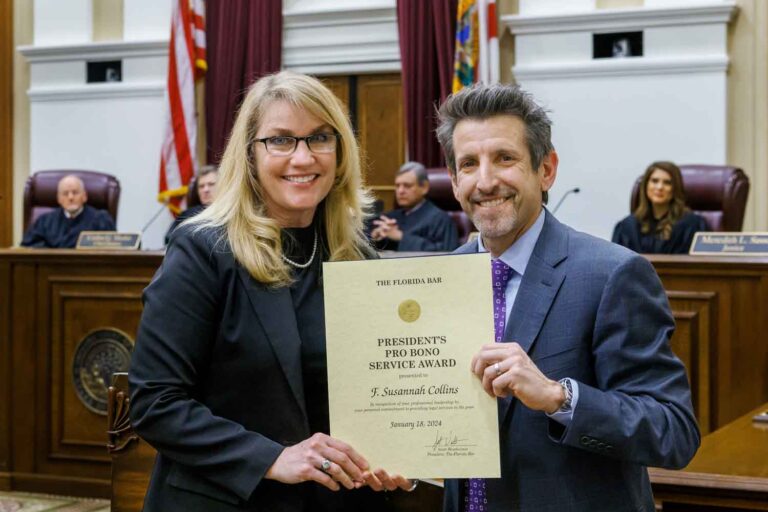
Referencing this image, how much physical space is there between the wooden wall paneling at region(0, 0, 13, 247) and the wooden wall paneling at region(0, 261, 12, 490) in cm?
435

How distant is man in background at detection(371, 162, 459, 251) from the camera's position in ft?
21.1

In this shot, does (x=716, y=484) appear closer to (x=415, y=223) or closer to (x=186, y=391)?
(x=186, y=391)

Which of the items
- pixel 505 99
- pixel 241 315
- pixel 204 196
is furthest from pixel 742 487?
pixel 204 196

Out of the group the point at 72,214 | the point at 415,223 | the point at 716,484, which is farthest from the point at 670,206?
the point at 716,484

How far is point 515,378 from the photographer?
1.35 meters

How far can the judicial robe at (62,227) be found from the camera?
22.6 ft

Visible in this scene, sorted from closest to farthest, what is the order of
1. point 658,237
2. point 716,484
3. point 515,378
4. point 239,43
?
point 515,378, point 716,484, point 658,237, point 239,43

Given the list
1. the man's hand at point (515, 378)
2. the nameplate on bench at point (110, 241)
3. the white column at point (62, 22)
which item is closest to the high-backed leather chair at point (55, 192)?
the nameplate on bench at point (110, 241)

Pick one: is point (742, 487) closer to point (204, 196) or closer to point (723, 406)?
point (723, 406)

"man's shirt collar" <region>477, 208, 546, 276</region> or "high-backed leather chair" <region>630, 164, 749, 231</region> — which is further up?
"high-backed leather chair" <region>630, 164, 749, 231</region>

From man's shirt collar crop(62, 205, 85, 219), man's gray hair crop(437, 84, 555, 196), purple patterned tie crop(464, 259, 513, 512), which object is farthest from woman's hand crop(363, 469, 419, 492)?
man's shirt collar crop(62, 205, 85, 219)

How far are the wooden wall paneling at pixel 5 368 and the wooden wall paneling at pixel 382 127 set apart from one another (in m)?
3.61

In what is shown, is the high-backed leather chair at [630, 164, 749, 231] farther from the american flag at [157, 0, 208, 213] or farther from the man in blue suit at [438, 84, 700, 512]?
the man in blue suit at [438, 84, 700, 512]

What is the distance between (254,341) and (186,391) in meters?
0.13
